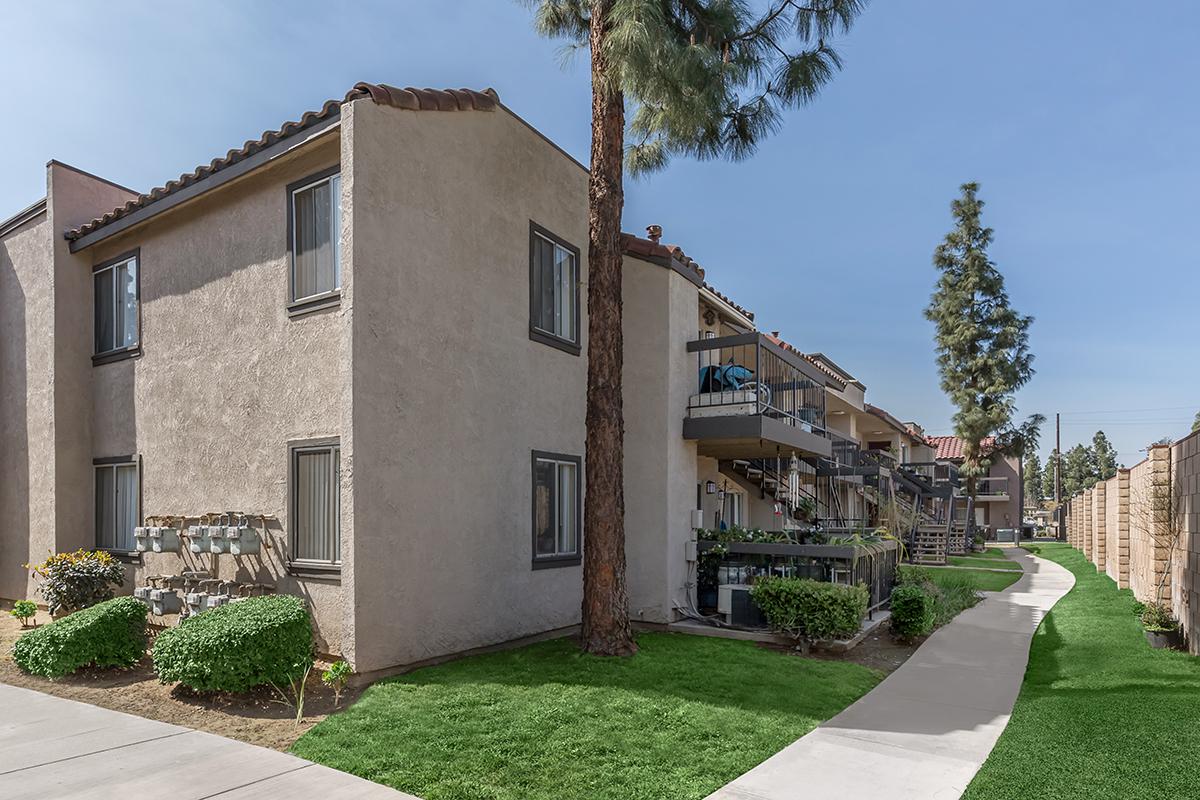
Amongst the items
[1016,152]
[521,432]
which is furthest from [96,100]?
[1016,152]

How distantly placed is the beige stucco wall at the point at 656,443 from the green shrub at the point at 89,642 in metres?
7.04

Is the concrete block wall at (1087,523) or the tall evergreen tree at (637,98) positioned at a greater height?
the tall evergreen tree at (637,98)

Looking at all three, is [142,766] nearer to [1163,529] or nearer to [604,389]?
[604,389]

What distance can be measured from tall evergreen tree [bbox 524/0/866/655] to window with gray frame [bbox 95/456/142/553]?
716cm

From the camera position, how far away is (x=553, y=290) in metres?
12.0

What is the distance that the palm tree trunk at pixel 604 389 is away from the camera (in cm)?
932

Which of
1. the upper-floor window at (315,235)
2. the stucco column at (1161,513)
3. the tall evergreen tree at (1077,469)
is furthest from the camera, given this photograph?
the tall evergreen tree at (1077,469)

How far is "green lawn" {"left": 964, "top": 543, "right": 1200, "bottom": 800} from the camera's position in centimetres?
560

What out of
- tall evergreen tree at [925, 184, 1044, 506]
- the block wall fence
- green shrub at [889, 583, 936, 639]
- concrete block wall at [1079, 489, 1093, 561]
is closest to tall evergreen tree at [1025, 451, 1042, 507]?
tall evergreen tree at [925, 184, 1044, 506]

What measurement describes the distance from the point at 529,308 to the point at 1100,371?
27.5 meters

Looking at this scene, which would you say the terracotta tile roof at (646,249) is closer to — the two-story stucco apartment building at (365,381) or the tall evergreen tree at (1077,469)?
the two-story stucco apartment building at (365,381)

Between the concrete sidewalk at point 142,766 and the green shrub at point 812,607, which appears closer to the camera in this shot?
the concrete sidewalk at point 142,766

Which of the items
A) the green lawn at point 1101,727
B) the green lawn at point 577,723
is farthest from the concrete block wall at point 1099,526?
the green lawn at point 577,723

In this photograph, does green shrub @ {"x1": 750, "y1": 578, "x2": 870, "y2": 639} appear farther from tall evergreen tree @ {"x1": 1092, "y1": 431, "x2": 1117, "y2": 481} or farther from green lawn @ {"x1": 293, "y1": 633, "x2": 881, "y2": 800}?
tall evergreen tree @ {"x1": 1092, "y1": 431, "x2": 1117, "y2": 481}
